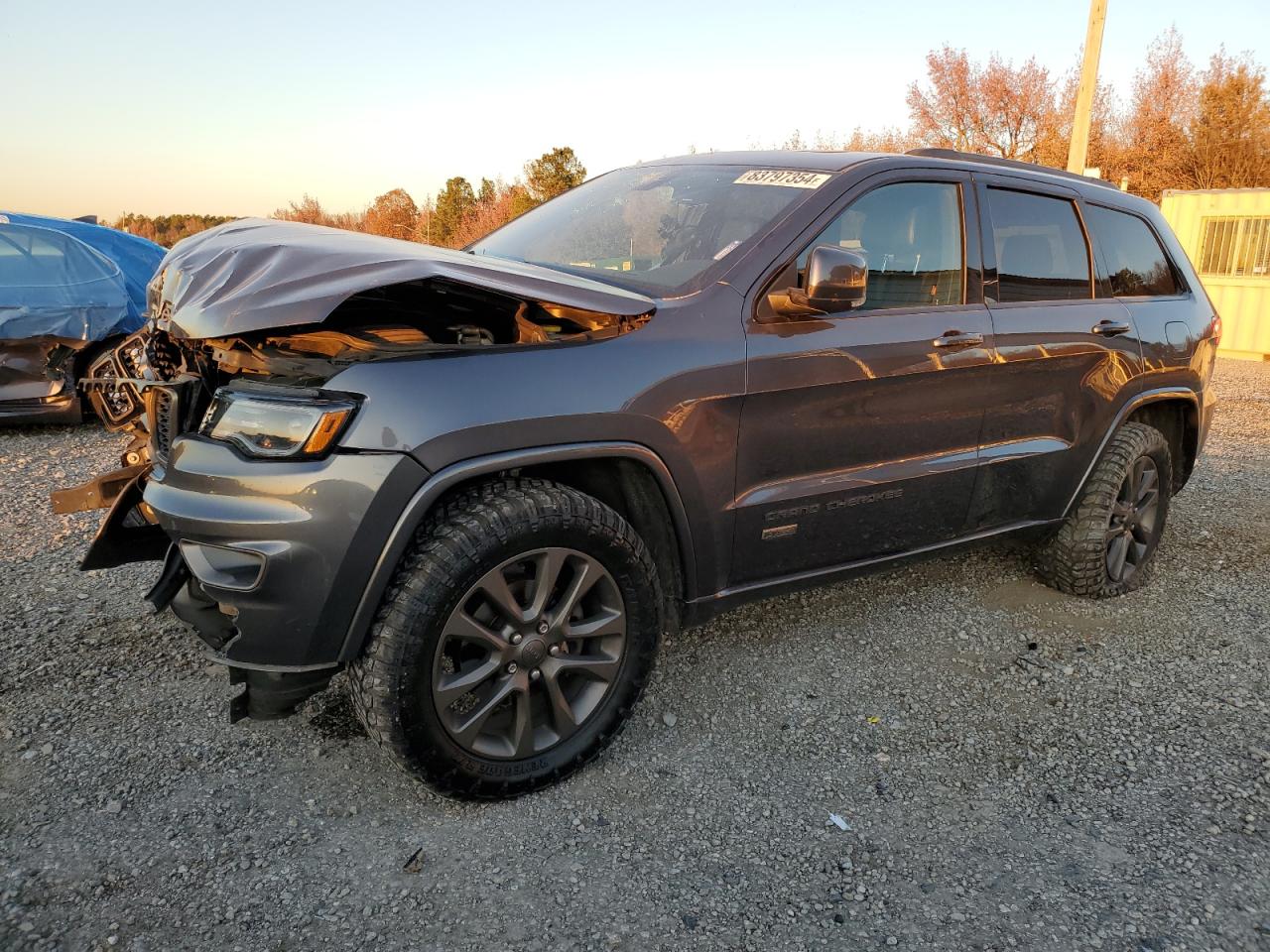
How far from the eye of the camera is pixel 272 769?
2.69 meters

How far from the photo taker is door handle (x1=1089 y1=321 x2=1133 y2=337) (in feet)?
12.3

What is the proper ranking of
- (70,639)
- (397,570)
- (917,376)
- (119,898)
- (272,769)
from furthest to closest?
1. (70,639)
2. (917,376)
3. (272,769)
4. (397,570)
5. (119,898)

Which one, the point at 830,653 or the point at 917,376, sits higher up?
the point at 917,376

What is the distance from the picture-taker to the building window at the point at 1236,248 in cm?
1295

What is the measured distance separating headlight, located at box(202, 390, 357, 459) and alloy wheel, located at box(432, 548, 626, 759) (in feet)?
1.81

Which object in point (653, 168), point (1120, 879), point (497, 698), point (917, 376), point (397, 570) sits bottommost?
point (1120, 879)

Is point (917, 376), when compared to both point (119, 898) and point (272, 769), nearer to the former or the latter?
point (272, 769)

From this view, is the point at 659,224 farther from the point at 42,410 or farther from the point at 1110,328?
the point at 42,410

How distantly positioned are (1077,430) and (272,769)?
3311 millimetres

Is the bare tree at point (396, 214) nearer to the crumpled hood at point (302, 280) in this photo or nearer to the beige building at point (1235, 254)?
the beige building at point (1235, 254)

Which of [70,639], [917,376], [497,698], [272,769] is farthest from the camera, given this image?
[70,639]

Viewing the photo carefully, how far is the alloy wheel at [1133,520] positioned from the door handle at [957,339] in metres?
1.28

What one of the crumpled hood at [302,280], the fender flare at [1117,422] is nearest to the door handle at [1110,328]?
the fender flare at [1117,422]

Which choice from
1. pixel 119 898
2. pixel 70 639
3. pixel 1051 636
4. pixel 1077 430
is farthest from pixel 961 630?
pixel 70 639
